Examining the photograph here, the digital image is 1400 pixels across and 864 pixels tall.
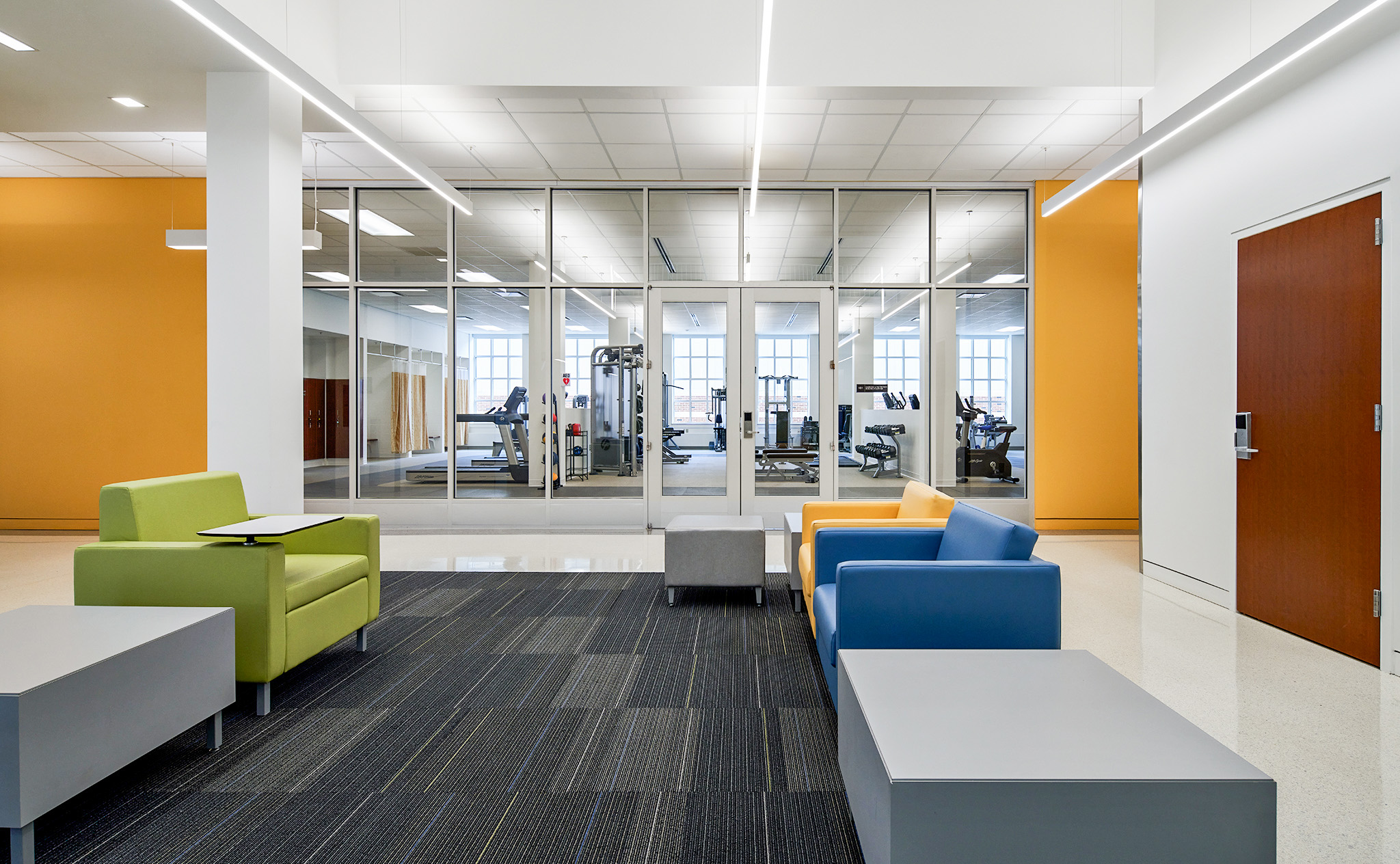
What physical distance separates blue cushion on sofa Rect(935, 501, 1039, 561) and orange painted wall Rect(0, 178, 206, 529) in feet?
23.1

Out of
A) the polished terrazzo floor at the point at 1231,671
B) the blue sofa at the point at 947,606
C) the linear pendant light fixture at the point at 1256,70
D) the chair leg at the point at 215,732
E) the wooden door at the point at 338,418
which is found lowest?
the polished terrazzo floor at the point at 1231,671

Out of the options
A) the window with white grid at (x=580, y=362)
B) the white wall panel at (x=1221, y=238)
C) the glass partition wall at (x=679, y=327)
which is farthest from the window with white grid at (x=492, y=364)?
the white wall panel at (x=1221, y=238)

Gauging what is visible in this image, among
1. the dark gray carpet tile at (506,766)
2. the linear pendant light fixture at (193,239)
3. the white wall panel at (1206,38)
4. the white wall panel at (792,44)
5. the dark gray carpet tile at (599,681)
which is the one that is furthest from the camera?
the linear pendant light fixture at (193,239)

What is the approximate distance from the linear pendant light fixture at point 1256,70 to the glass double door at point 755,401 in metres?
2.92

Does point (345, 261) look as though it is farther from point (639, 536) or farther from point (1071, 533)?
point (1071, 533)

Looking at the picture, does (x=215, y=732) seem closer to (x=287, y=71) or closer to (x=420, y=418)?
(x=287, y=71)

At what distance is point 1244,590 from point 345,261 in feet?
26.6

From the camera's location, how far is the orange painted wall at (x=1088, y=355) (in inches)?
264

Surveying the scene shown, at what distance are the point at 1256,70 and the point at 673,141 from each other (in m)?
3.94

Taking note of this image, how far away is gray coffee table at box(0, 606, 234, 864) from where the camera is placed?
5.59ft

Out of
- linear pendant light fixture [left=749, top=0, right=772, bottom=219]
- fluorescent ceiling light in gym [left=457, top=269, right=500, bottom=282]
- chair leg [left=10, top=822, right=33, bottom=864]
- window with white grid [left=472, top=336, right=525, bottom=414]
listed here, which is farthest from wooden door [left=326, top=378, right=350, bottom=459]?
chair leg [left=10, top=822, right=33, bottom=864]

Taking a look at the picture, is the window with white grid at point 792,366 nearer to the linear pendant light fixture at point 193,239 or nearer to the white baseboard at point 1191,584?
the white baseboard at point 1191,584

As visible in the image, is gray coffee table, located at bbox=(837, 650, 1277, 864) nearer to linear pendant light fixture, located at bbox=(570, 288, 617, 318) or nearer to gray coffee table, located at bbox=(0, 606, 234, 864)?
gray coffee table, located at bbox=(0, 606, 234, 864)

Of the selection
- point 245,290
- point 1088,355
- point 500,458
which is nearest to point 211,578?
point 245,290
